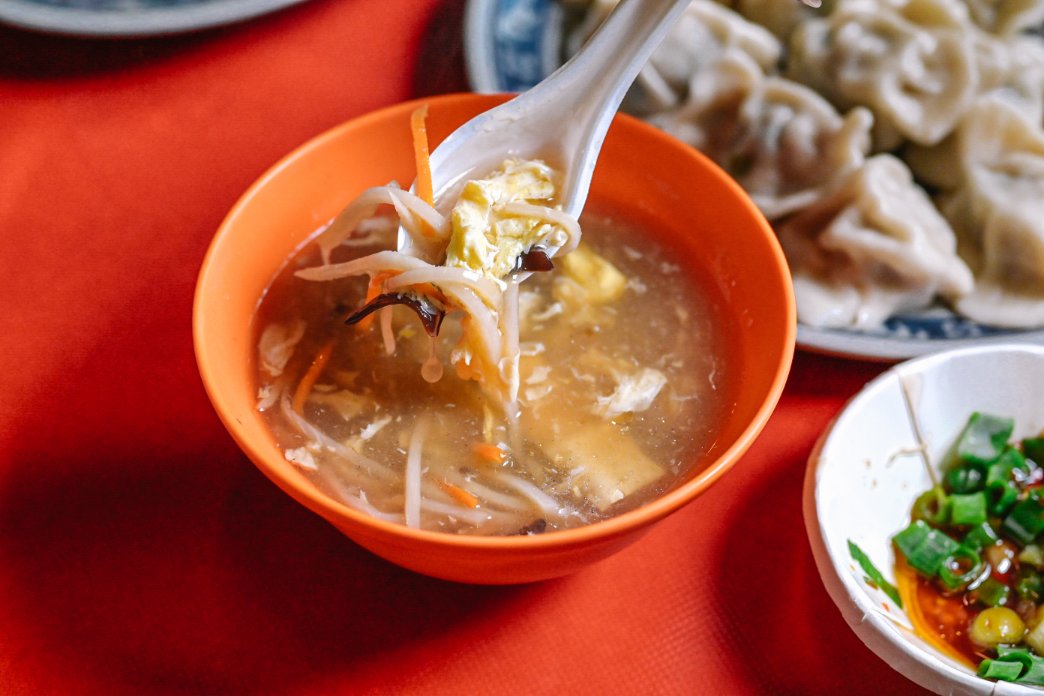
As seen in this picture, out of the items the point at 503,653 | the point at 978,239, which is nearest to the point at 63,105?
the point at 503,653

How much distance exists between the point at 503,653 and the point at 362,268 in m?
0.56

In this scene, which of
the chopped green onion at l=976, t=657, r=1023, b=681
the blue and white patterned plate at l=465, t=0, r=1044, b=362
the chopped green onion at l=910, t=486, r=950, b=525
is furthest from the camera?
the blue and white patterned plate at l=465, t=0, r=1044, b=362

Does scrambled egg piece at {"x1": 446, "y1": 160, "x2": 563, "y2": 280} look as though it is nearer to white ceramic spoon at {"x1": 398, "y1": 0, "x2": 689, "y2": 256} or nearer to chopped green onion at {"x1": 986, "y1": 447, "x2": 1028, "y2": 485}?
white ceramic spoon at {"x1": 398, "y1": 0, "x2": 689, "y2": 256}

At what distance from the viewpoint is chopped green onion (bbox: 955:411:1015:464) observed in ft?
4.76

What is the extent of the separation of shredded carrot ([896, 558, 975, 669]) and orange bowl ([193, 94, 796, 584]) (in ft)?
1.25

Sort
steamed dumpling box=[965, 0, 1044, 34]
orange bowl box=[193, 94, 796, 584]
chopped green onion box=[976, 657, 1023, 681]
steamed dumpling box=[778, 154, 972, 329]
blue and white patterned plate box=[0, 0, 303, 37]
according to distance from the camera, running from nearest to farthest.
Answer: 1. orange bowl box=[193, 94, 796, 584]
2. chopped green onion box=[976, 657, 1023, 681]
3. steamed dumpling box=[778, 154, 972, 329]
4. blue and white patterned plate box=[0, 0, 303, 37]
5. steamed dumpling box=[965, 0, 1044, 34]

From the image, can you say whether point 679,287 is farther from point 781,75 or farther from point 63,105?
point 63,105

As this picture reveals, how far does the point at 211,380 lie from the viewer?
42.0 inches

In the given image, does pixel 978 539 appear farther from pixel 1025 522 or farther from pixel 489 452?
pixel 489 452

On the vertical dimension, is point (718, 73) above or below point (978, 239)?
above

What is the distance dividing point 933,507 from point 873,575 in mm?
203

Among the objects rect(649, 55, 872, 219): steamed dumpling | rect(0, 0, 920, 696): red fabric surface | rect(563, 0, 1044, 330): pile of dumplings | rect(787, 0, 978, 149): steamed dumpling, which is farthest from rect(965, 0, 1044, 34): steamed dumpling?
rect(0, 0, 920, 696): red fabric surface

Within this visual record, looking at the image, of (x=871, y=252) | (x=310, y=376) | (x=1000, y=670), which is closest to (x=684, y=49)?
(x=871, y=252)

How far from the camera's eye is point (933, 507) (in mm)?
1428
